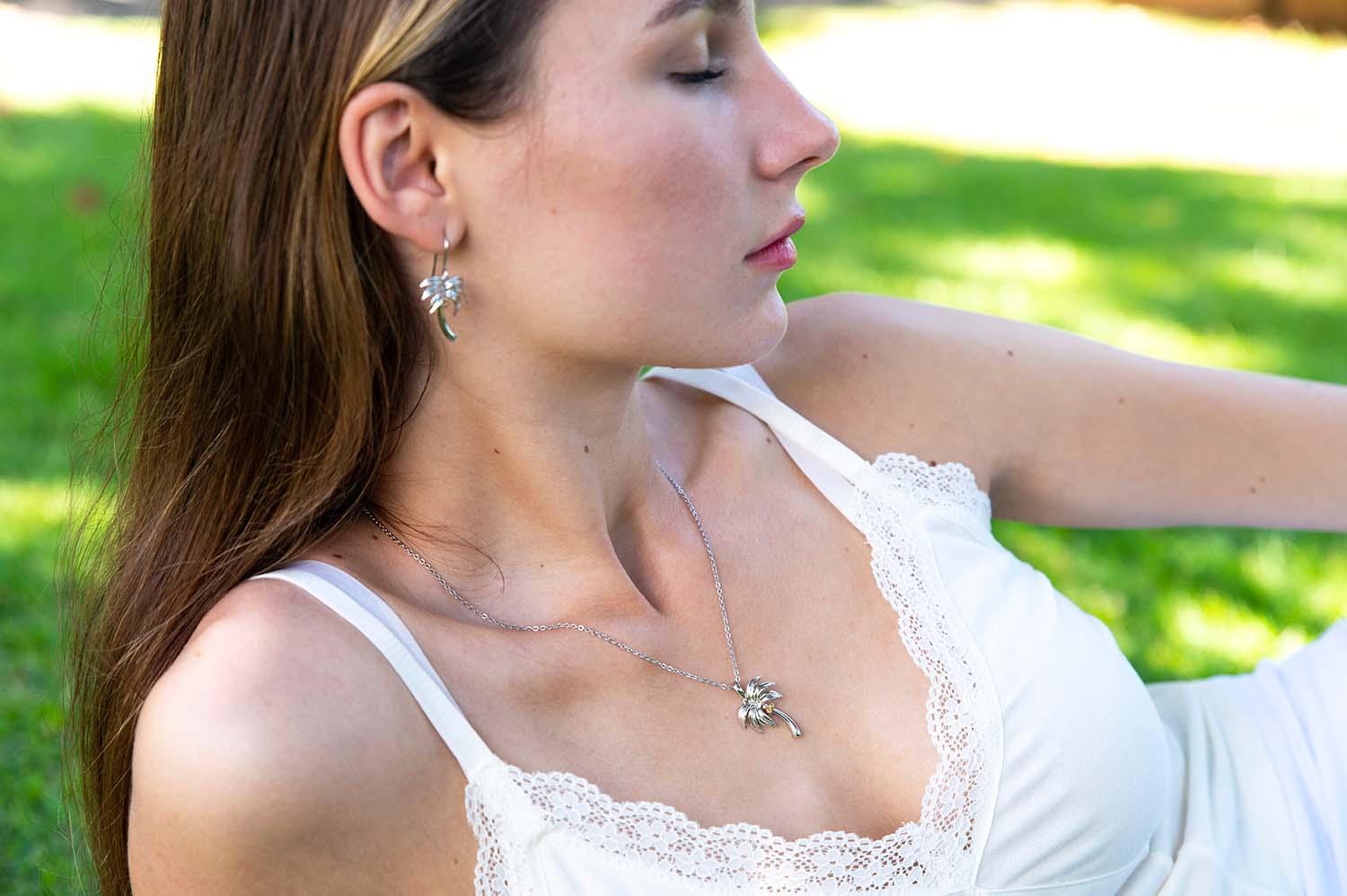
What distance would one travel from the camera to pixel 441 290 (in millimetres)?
1718

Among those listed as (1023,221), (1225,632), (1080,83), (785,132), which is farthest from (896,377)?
(1080,83)

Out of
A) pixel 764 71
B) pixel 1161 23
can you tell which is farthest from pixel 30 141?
pixel 1161 23

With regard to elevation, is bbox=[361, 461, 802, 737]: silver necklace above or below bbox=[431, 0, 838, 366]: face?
below

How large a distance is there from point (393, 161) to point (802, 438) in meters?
0.72

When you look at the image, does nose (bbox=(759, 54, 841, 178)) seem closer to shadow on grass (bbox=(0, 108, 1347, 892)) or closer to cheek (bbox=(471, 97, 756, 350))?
cheek (bbox=(471, 97, 756, 350))

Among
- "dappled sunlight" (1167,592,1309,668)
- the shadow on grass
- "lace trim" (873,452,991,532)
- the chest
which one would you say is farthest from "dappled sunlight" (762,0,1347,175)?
the chest

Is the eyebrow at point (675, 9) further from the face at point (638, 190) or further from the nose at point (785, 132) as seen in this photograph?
the nose at point (785, 132)

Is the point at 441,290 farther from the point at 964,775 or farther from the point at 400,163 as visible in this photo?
the point at 964,775

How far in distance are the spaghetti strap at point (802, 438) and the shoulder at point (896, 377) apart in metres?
0.03

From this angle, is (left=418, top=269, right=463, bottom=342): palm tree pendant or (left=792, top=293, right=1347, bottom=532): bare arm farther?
(left=792, top=293, right=1347, bottom=532): bare arm

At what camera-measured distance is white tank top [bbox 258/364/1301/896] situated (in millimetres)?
1585

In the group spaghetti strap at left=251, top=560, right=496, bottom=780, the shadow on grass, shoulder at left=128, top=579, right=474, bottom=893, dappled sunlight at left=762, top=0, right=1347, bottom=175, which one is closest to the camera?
shoulder at left=128, top=579, right=474, bottom=893

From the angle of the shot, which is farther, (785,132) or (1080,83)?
(1080,83)

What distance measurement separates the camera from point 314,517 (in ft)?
5.70
